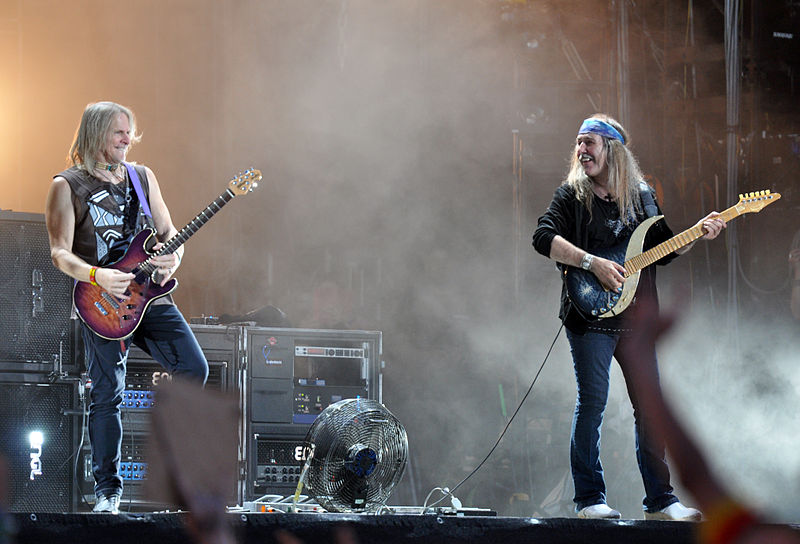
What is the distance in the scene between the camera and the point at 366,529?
3.01 m

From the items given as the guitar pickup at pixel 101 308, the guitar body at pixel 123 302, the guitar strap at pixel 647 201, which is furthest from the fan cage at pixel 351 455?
the guitar strap at pixel 647 201

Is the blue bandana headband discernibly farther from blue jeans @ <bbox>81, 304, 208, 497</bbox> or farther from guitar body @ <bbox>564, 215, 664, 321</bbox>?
blue jeans @ <bbox>81, 304, 208, 497</bbox>

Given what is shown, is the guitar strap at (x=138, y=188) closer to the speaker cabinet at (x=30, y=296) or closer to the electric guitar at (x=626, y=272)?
the speaker cabinet at (x=30, y=296)

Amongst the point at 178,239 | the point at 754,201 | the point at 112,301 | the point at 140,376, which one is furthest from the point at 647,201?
the point at 140,376

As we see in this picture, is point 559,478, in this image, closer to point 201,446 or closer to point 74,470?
point 74,470

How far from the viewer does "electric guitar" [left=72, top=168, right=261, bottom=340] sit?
3.81 m

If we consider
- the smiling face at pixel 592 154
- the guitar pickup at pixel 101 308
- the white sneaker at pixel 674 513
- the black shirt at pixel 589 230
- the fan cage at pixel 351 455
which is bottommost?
the white sneaker at pixel 674 513

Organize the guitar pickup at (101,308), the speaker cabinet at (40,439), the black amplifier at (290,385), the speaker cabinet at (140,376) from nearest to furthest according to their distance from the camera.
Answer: the guitar pickup at (101,308)
the speaker cabinet at (40,439)
the speaker cabinet at (140,376)
the black amplifier at (290,385)

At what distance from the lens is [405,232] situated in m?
7.59

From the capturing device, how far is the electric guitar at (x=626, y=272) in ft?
12.5

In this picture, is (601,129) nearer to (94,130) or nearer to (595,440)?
(595,440)

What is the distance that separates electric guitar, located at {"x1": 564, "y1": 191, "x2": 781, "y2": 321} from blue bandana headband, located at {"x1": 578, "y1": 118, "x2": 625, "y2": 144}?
0.42 m

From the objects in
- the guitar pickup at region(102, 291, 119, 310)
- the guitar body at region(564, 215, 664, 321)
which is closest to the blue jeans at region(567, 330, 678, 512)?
the guitar body at region(564, 215, 664, 321)

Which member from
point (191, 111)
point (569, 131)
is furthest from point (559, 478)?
point (191, 111)
